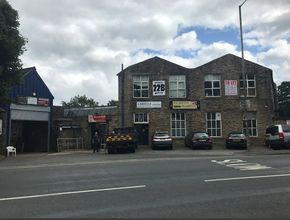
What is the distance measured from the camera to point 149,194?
6.34 metres

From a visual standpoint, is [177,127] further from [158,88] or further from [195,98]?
[158,88]

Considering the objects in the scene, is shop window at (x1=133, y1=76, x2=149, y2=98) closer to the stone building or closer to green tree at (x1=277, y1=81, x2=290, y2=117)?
the stone building

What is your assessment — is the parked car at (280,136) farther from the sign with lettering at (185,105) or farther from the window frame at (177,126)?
the window frame at (177,126)

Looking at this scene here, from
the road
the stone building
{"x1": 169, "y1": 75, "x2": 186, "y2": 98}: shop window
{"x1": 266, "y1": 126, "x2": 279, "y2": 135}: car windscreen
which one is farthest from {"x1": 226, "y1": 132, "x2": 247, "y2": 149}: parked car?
the road

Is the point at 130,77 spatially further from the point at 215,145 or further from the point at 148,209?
the point at 148,209

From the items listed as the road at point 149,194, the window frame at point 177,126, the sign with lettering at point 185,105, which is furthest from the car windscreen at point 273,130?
the road at point 149,194

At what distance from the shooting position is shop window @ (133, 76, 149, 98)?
25.7 meters

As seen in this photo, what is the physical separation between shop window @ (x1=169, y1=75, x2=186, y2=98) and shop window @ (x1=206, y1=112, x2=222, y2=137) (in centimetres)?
328

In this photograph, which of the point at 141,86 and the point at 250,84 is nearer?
the point at 141,86

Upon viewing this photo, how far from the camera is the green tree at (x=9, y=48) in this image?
42.2 ft

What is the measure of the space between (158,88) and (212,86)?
17.8ft

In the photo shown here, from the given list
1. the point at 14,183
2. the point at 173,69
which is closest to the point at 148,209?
the point at 14,183

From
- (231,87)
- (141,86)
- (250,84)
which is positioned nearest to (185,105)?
(141,86)

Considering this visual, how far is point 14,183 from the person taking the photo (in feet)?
26.2
